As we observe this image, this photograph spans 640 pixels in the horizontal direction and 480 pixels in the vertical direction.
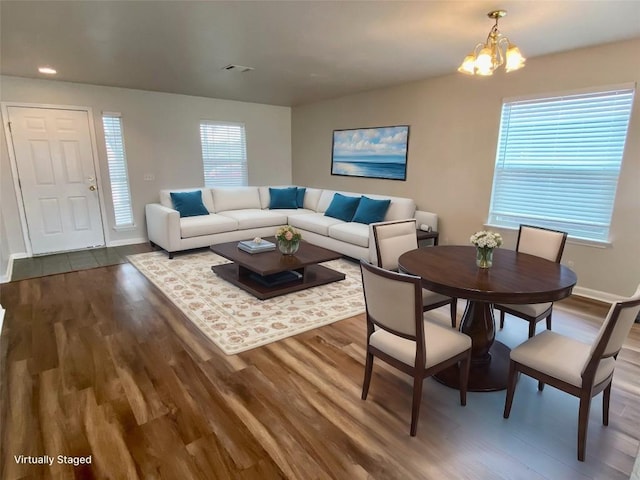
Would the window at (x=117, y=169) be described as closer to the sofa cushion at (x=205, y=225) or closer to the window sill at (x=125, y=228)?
the window sill at (x=125, y=228)

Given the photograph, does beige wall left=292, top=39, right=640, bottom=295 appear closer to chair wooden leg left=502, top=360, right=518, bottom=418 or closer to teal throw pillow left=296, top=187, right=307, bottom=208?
teal throw pillow left=296, top=187, right=307, bottom=208

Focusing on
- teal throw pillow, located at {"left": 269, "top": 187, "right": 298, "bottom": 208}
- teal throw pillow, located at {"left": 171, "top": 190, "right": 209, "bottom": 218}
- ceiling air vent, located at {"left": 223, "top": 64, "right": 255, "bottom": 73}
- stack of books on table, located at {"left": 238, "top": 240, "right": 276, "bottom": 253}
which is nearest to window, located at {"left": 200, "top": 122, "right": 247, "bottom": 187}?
teal throw pillow, located at {"left": 269, "top": 187, "right": 298, "bottom": 208}

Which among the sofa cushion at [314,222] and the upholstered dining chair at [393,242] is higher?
the upholstered dining chair at [393,242]

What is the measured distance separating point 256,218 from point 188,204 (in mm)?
1040

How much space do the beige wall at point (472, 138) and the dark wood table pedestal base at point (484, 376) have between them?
188 cm

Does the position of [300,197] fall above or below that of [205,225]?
above

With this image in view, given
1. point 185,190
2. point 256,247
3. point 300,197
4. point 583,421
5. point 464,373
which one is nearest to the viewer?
point 583,421

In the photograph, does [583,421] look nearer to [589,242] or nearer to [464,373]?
[464,373]

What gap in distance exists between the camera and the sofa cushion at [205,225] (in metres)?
4.90

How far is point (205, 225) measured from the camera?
5.04 m

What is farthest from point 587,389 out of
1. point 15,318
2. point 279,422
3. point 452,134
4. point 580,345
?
point 15,318

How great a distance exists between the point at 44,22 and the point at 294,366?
10.6ft

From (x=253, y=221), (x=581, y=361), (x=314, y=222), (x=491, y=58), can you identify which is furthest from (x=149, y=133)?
(x=581, y=361)

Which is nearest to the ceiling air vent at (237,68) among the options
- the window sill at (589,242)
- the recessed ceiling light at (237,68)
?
the recessed ceiling light at (237,68)
